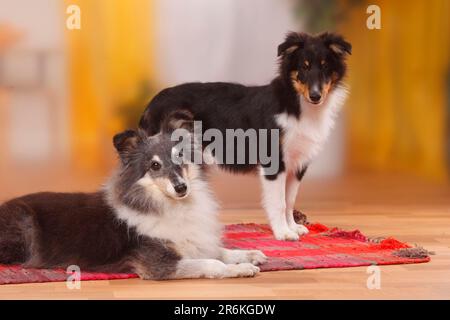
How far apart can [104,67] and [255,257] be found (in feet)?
8.72

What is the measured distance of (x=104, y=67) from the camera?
19.3 ft

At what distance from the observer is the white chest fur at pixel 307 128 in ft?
14.3

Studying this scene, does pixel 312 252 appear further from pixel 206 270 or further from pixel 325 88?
pixel 325 88

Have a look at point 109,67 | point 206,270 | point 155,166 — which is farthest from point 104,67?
point 206,270

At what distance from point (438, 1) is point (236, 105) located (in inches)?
105

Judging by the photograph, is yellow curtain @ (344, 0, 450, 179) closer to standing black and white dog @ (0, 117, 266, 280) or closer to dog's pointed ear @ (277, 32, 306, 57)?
dog's pointed ear @ (277, 32, 306, 57)

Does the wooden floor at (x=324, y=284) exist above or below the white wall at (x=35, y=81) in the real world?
below

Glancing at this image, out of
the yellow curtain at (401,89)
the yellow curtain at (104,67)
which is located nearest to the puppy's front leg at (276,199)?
the yellow curtain at (104,67)

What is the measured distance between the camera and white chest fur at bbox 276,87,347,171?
14.3 ft

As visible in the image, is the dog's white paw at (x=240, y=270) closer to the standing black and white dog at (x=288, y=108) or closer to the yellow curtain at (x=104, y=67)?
the standing black and white dog at (x=288, y=108)

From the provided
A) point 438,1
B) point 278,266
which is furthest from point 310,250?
point 438,1

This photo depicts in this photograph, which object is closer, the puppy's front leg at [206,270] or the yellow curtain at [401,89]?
the puppy's front leg at [206,270]

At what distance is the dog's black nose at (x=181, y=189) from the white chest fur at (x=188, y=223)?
0.11 m

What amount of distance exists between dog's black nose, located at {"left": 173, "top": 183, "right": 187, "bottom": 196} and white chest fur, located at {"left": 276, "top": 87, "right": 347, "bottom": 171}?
3.48ft
